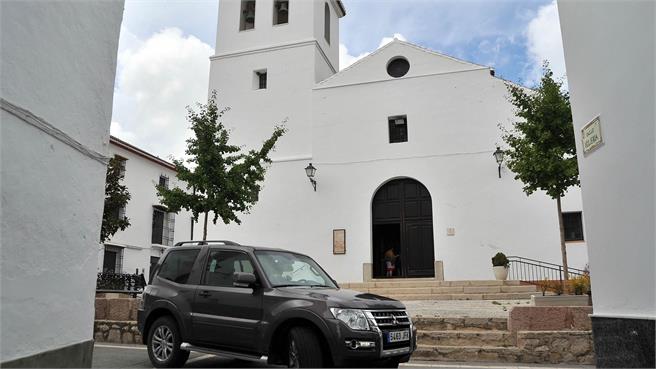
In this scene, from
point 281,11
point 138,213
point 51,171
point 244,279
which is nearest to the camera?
point 51,171

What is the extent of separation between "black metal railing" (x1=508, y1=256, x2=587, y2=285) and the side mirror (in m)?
11.6

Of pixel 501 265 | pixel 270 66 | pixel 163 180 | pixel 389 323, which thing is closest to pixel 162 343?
pixel 389 323

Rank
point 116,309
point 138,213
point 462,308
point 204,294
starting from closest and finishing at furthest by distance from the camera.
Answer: point 204,294 < point 116,309 < point 462,308 < point 138,213

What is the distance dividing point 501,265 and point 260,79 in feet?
38.4

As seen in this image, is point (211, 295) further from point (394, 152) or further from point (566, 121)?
point (394, 152)

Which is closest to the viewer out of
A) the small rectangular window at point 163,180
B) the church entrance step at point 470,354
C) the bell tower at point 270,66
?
the church entrance step at point 470,354

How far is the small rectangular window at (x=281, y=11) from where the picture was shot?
21500 mm

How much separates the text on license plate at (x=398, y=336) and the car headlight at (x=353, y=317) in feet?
1.23

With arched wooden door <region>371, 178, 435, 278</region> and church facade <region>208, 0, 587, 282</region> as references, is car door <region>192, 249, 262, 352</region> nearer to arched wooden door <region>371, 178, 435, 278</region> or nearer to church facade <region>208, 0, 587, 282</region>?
church facade <region>208, 0, 587, 282</region>

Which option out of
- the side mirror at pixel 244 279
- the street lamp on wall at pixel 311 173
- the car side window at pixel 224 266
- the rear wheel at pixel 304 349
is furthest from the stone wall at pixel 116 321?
the street lamp on wall at pixel 311 173

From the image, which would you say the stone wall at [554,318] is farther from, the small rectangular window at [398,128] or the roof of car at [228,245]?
the small rectangular window at [398,128]

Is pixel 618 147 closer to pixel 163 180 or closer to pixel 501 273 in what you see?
pixel 501 273

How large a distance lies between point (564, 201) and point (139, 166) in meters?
21.2

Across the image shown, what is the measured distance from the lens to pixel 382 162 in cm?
1859
